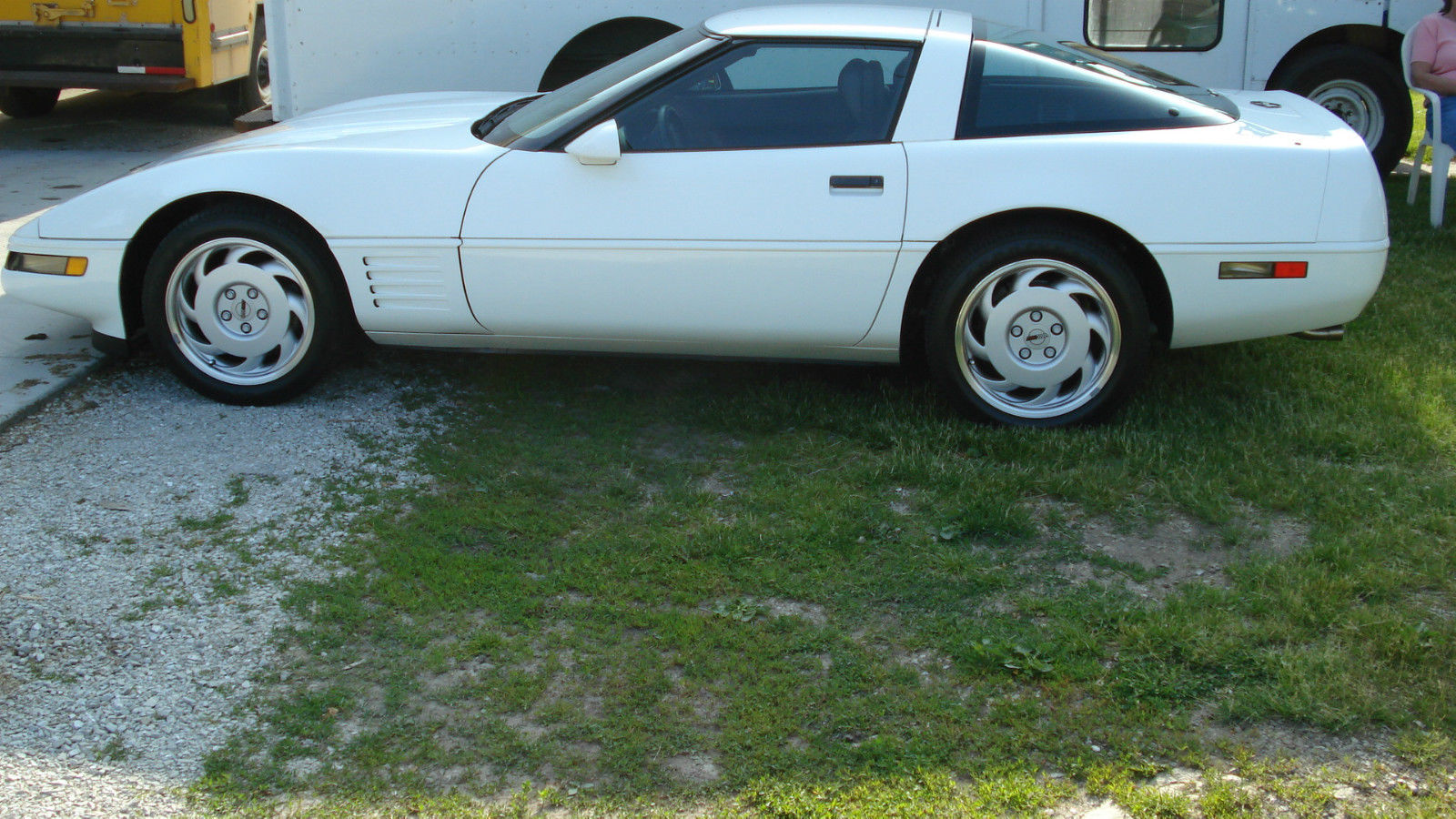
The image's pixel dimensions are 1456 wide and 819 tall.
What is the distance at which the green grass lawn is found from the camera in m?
2.70

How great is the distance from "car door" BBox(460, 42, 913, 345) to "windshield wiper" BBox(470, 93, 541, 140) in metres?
0.40

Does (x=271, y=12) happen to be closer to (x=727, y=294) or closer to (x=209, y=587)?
(x=727, y=294)

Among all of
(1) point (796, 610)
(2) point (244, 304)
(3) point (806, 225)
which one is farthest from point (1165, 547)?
(2) point (244, 304)

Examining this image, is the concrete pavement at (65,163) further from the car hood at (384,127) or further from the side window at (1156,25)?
the side window at (1156,25)

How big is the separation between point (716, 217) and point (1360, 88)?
5.26 meters

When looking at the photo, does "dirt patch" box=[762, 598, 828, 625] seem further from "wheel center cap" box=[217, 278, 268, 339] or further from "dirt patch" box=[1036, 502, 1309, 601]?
"wheel center cap" box=[217, 278, 268, 339]

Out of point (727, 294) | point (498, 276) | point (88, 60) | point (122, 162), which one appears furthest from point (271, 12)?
point (727, 294)

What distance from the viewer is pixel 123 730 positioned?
2.81 metres

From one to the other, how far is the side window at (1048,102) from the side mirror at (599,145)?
3.64 feet

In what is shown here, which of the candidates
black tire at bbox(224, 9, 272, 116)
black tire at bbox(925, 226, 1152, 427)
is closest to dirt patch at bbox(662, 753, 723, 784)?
black tire at bbox(925, 226, 1152, 427)

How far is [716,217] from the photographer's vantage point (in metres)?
4.19

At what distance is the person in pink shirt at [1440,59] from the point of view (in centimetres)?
691

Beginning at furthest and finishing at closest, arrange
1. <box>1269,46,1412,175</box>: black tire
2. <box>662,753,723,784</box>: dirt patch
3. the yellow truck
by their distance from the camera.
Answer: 1. the yellow truck
2. <box>1269,46,1412,175</box>: black tire
3. <box>662,753,723,784</box>: dirt patch

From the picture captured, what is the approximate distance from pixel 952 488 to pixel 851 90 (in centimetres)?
136
